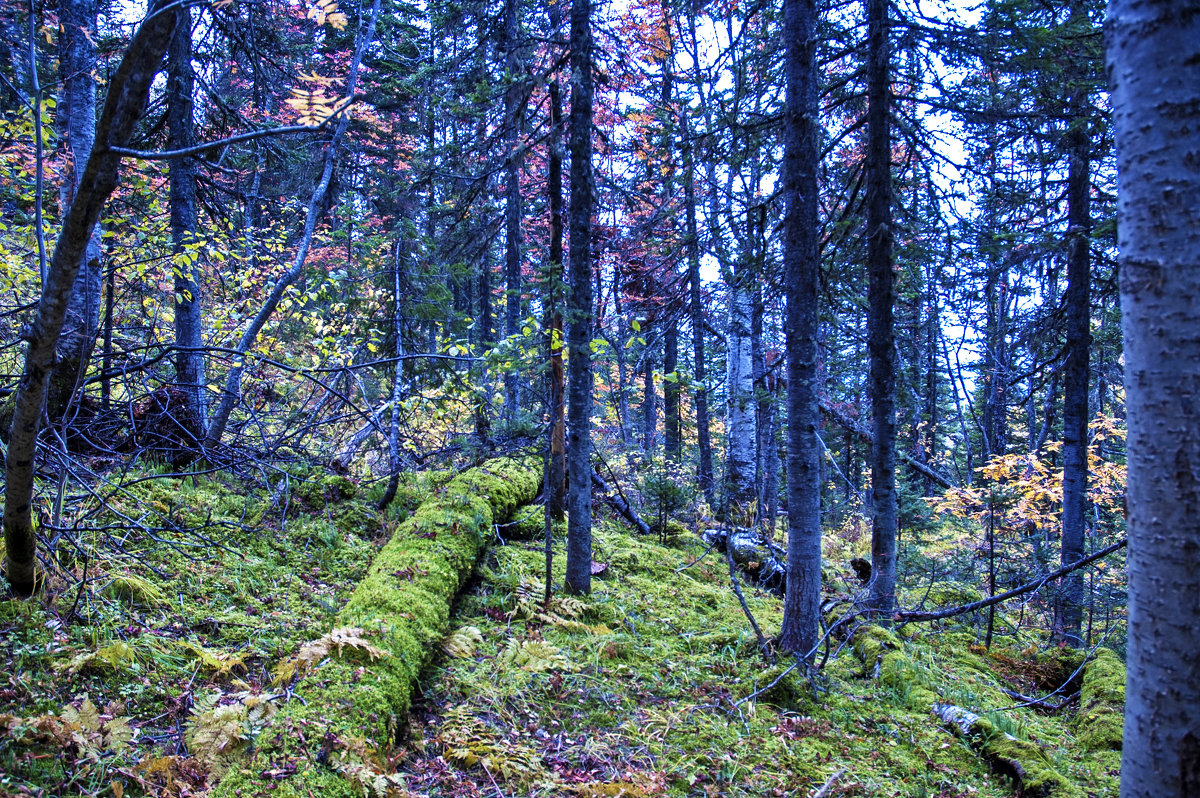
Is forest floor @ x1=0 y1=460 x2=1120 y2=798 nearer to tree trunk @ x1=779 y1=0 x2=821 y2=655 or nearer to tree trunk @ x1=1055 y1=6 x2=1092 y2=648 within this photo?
tree trunk @ x1=779 y1=0 x2=821 y2=655

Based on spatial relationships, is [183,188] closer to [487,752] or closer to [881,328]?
[487,752]

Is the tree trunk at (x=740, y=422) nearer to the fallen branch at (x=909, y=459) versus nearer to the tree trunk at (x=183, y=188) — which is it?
the fallen branch at (x=909, y=459)

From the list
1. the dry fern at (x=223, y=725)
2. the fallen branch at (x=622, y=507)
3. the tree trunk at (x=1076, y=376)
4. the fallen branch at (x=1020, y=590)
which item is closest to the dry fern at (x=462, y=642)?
the dry fern at (x=223, y=725)

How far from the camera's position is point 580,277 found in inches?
241

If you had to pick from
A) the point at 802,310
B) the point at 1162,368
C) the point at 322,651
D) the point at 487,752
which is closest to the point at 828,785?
the point at 487,752

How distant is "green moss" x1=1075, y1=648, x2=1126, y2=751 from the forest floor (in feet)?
0.52

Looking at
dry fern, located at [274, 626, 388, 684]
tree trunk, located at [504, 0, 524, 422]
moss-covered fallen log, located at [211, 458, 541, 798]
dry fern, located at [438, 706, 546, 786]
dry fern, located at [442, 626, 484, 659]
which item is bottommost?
dry fern, located at [438, 706, 546, 786]

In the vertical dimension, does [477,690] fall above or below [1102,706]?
above

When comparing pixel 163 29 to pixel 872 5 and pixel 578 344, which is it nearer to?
pixel 578 344

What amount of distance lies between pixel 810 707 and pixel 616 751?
1923 mm

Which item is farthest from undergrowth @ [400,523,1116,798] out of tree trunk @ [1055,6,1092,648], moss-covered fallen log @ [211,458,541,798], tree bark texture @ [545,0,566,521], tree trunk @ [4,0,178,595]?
tree trunk @ [1055,6,1092,648]

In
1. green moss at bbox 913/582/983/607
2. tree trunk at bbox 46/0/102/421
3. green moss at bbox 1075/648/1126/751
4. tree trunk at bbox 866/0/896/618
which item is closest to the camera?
green moss at bbox 1075/648/1126/751

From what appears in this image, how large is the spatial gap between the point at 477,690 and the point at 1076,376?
10082 mm

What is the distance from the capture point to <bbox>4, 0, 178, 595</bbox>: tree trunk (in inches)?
86.7
